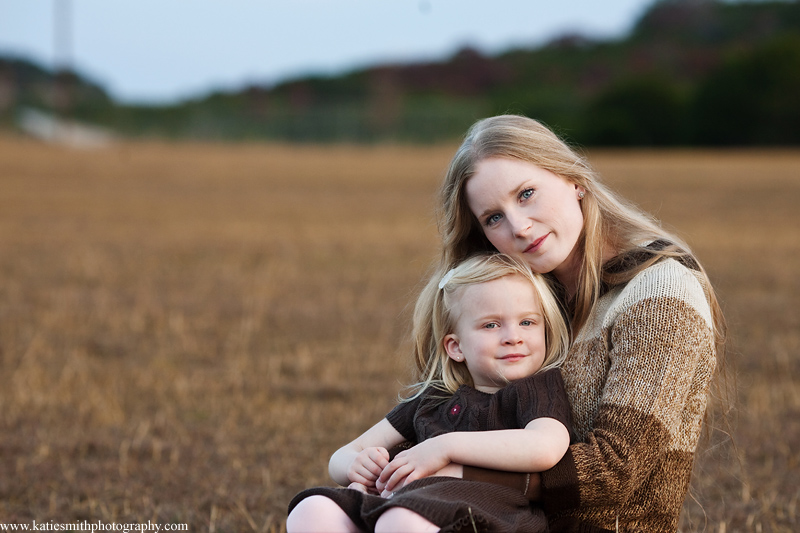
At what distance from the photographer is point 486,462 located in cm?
254

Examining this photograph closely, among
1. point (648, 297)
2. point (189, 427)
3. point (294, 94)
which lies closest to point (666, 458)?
point (648, 297)

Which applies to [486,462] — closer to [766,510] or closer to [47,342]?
[766,510]

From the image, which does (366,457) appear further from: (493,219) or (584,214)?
(584,214)

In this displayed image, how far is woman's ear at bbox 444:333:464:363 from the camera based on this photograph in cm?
300

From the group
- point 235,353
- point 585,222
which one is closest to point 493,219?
point 585,222

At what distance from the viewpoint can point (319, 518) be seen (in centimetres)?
243

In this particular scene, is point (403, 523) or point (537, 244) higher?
point (537, 244)

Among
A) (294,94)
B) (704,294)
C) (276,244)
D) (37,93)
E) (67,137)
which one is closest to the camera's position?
(704,294)

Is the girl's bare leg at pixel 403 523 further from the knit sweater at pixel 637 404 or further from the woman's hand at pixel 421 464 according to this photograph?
the knit sweater at pixel 637 404

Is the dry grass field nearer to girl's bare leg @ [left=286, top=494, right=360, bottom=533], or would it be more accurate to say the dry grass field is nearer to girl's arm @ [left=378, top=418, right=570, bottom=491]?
girl's arm @ [left=378, top=418, right=570, bottom=491]

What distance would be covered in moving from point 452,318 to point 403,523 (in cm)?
87

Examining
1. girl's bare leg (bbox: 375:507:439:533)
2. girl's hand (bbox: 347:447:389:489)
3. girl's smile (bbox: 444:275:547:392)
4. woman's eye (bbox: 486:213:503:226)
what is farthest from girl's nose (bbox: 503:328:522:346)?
girl's bare leg (bbox: 375:507:439:533)

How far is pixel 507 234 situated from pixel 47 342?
556cm

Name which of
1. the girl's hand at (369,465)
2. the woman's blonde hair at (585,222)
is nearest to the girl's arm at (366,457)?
the girl's hand at (369,465)
